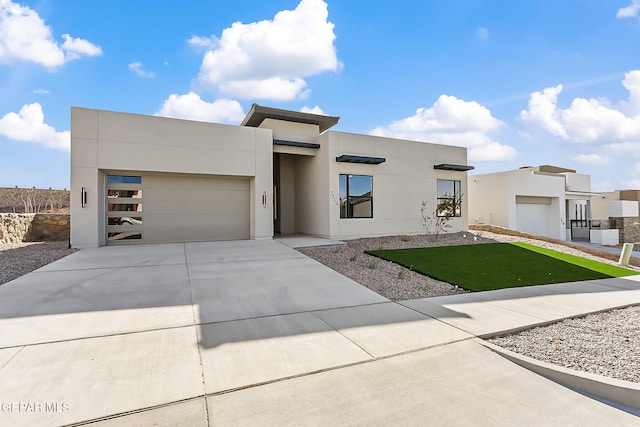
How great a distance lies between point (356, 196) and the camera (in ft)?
42.8

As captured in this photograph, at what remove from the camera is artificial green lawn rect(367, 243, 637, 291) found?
742 centimetres

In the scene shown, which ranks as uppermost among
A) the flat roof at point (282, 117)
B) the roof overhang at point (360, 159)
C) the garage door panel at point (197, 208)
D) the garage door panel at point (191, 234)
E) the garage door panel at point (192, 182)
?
the flat roof at point (282, 117)

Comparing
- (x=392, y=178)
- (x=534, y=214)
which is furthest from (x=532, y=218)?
(x=392, y=178)

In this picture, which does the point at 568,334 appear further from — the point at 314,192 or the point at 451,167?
the point at 451,167

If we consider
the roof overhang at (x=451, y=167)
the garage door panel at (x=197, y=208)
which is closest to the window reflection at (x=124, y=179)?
the garage door panel at (x=197, y=208)

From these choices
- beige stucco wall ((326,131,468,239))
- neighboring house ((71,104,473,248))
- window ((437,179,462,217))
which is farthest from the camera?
window ((437,179,462,217))

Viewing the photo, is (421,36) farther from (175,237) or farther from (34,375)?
(34,375)

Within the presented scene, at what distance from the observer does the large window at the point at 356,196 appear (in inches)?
504

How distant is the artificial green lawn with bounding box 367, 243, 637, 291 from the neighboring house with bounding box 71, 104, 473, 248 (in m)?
3.33

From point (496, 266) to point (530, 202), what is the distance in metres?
15.5

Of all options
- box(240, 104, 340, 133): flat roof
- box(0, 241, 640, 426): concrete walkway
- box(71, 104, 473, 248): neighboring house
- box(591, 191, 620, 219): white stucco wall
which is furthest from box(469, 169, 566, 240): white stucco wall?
box(0, 241, 640, 426): concrete walkway

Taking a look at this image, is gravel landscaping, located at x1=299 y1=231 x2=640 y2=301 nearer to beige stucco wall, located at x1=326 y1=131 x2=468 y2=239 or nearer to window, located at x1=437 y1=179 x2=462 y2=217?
beige stucco wall, located at x1=326 y1=131 x2=468 y2=239

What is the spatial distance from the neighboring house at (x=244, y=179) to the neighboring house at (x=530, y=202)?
570cm

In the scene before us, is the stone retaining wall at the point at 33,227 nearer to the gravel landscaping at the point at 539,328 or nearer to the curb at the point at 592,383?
the gravel landscaping at the point at 539,328
